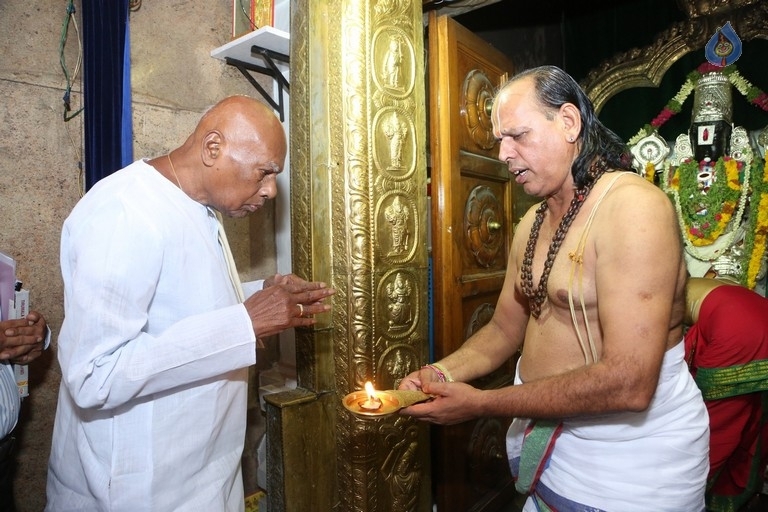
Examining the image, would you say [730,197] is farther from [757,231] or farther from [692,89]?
[692,89]

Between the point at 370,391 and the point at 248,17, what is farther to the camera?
the point at 248,17

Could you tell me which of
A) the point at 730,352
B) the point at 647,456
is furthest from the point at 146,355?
the point at 730,352

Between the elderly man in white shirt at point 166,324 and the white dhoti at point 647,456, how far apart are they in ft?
3.44

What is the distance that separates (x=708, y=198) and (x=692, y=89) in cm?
110

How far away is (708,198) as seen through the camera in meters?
4.84

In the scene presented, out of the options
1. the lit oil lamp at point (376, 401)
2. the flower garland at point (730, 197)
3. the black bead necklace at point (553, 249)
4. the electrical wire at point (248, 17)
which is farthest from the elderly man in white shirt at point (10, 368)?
the flower garland at point (730, 197)

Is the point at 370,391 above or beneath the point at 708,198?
beneath

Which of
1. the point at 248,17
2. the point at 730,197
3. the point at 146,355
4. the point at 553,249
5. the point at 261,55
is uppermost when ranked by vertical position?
the point at 248,17

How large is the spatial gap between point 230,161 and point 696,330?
2.99 meters

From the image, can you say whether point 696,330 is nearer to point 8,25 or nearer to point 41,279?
point 41,279

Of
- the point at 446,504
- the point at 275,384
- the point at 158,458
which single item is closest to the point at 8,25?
the point at 158,458

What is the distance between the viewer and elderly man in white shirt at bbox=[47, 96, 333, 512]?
145 centimetres

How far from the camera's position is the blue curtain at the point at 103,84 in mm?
2379

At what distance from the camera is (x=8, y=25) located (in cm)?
226
